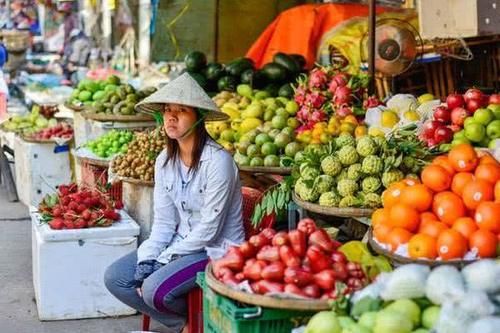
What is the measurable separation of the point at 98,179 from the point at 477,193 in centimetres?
388

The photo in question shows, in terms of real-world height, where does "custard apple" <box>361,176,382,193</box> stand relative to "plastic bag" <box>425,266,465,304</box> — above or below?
above

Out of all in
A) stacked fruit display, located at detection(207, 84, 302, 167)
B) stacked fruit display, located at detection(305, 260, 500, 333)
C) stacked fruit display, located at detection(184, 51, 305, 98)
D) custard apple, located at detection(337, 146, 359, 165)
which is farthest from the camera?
stacked fruit display, located at detection(184, 51, 305, 98)

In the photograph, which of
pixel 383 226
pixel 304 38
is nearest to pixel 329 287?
pixel 383 226

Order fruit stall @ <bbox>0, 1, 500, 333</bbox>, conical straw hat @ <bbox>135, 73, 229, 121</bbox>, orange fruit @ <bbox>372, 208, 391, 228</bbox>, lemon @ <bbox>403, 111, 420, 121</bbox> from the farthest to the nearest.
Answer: lemon @ <bbox>403, 111, 420, 121</bbox> → conical straw hat @ <bbox>135, 73, 229, 121</bbox> → orange fruit @ <bbox>372, 208, 391, 228</bbox> → fruit stall @ <bbox>0, 1, 500, 333</bbox>

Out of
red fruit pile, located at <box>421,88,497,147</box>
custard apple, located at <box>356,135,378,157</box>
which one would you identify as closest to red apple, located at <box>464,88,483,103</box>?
red fruit pile, located at <box>421,88,497,147</box>

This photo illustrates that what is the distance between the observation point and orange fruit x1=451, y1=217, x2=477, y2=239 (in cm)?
347

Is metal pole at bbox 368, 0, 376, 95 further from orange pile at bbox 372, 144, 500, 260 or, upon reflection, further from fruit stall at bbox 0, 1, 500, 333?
orange pile at bbox 372, 144, 500, 260

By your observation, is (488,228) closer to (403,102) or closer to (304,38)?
(403,102)

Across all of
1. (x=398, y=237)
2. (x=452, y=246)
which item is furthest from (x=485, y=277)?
(x=398, y=237)

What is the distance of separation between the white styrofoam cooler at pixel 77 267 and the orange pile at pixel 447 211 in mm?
2059

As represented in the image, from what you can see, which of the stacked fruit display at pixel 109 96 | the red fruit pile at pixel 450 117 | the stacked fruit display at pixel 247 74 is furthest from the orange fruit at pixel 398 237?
the stacked fruit display at pixel 109 96

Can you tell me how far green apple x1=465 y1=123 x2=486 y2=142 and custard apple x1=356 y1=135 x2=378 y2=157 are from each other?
48 cm

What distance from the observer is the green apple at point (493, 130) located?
4.56 meters

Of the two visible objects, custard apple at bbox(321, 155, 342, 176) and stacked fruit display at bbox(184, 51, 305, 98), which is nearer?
custard apple at bbox(321, 155, 342, 176)
